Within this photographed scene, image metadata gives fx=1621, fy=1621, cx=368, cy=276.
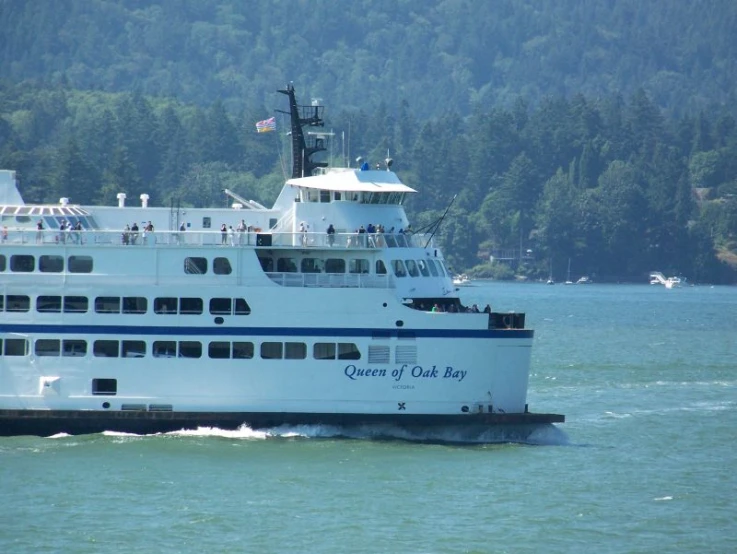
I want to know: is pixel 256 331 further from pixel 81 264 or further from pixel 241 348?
pixel 81 264

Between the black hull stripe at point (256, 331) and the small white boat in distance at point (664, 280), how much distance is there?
102 m

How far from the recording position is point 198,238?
34.8 meters

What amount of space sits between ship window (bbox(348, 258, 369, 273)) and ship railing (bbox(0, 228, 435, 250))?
32 cm

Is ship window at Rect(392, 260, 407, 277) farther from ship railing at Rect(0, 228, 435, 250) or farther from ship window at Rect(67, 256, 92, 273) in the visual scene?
ship window at Rect(67, 256, 92, 273)

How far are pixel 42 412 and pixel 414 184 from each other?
109805mm

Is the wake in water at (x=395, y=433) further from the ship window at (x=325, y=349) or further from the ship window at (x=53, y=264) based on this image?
the ship window at (x=53, y=264)

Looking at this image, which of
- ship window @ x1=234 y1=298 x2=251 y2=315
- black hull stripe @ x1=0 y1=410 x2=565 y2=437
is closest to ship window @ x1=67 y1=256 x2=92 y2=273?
black hull stripe @ x1=0 y1=410 x2=565 y2=437

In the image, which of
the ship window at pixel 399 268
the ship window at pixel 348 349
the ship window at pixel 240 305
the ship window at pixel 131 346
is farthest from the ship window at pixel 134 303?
the ship window at pixel 399 268

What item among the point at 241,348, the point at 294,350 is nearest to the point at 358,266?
the point at 294,350

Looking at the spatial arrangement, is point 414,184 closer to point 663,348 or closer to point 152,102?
point 152,102

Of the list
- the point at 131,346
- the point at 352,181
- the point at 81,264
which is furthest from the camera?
the point at 352,181

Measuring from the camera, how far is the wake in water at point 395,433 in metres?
33.9

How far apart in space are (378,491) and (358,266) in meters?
6.08

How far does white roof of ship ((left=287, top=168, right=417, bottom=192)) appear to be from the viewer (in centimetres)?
3538
